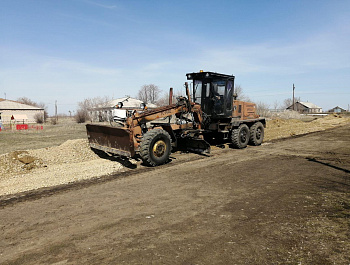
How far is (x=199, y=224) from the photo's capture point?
4312 mm

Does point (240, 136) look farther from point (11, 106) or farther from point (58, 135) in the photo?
point (11, 106)

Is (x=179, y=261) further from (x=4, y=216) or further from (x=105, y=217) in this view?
(x=4, y=216)

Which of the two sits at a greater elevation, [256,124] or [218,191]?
[256,124]

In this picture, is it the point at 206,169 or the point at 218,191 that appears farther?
the point at 206,169

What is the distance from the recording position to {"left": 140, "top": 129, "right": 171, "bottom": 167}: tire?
26.9ft

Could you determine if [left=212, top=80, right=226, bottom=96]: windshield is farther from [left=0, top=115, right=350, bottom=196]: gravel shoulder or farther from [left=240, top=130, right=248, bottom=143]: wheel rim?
[left=0, top=115, right=350, bottom=196]: gravel shoulder

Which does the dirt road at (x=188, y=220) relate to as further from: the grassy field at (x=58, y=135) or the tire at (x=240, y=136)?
the grassy field at (x=58, y=135)

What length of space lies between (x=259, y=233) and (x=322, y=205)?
6.24ft

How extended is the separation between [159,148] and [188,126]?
2.18 meters

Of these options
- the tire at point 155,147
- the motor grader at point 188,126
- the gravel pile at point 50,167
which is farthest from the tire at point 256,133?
the gravel pile at point 50,167

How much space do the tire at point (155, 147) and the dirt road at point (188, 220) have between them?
76cm

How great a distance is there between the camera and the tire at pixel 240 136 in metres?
11.7

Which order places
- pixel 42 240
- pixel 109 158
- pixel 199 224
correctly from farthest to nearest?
1. pixel 109 158
2. pixel 199 224
3. pixel 42 240

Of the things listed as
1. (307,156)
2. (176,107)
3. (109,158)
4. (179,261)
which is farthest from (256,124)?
(179,261)
